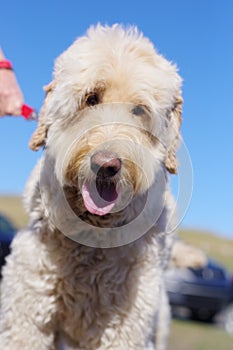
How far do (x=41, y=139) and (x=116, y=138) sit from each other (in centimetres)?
87

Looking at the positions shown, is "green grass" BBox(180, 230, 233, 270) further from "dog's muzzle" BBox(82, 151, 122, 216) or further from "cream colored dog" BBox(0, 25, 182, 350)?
"dog's muzzle" BBox(82, 151, 122, 216)

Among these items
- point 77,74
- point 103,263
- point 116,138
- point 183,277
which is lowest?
point 183,277

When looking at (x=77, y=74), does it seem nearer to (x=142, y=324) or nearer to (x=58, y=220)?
(x=58, y=220)

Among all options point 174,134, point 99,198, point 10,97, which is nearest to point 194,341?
point 10,97

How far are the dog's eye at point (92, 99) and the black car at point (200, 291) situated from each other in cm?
1348

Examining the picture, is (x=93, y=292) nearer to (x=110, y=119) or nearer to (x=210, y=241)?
(x=110, y=119)

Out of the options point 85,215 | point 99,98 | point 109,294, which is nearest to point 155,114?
point 99,98

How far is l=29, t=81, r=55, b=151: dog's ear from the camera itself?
16.6 feet

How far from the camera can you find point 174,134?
5.11 m

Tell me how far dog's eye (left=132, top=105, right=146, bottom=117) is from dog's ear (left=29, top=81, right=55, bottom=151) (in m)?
0.61

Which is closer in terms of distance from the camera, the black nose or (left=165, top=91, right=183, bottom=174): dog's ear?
the black nose

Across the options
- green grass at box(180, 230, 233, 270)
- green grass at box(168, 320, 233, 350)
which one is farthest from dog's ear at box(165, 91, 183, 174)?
green grass at box(180, 230, 233, 270)

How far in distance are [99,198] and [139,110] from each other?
0.57 meters

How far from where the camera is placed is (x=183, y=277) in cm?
1822
